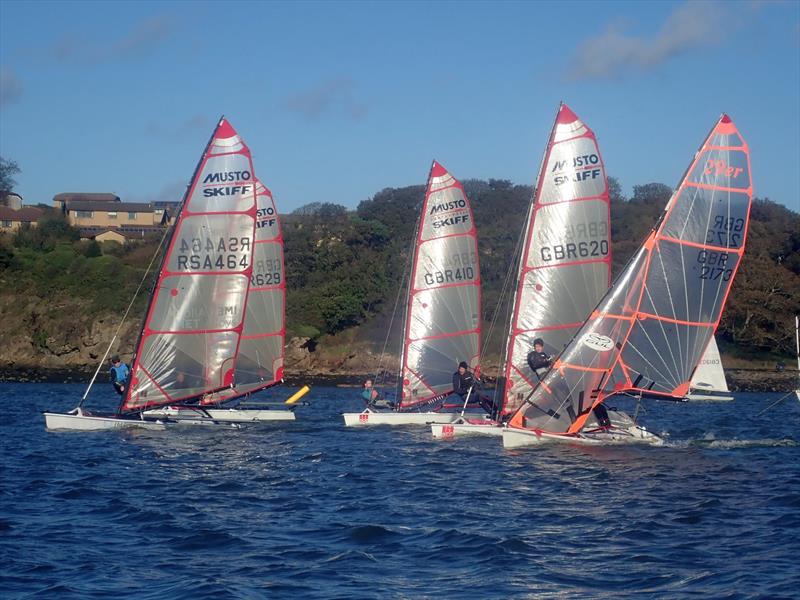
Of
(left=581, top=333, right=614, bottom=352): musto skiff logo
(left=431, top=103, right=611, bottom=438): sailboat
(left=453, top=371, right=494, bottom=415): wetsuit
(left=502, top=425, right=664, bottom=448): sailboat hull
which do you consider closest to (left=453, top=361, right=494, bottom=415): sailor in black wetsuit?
(left=453, top=371, right=494, bottom=415): wetsuit

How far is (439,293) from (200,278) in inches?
265

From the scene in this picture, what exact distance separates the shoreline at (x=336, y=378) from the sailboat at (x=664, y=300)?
2889cm

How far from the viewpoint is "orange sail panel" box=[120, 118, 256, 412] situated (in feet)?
90.2

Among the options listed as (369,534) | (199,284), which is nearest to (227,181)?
→ (199,284)

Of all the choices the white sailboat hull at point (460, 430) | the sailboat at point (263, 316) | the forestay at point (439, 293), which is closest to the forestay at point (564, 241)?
the white sailboat hull at point (460, 430)

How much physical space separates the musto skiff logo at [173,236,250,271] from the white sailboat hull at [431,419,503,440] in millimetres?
6741


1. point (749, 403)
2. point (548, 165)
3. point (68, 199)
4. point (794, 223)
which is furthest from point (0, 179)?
point (548, 165)

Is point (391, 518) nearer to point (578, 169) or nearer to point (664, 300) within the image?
point (664, 300)

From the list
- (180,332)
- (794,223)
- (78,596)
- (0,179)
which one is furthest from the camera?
(0,179)

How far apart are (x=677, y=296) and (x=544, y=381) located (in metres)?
3.26

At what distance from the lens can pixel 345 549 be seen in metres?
13.3

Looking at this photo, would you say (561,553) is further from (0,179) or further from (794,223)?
(0,179)

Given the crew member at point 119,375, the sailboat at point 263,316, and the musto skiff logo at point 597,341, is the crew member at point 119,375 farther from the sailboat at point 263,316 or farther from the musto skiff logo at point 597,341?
the musto skiff logo at point 597,341

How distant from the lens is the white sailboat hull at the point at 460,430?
25.3 metres
